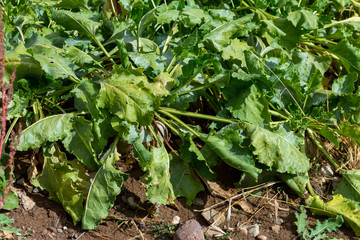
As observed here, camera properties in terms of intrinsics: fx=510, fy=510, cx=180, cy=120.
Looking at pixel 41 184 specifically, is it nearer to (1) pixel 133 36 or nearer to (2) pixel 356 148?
(1) pixel 133 36

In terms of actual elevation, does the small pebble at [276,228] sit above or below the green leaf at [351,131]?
below

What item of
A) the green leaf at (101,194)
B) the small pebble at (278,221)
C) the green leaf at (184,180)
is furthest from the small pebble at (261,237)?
the green leaf at (101,194)

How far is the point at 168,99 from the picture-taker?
3.22 metres

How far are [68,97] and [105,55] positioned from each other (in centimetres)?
50

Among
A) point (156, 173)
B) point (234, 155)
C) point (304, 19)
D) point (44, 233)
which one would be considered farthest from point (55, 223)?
point (304, 19)

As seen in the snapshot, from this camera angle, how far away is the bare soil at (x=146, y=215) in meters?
2.92

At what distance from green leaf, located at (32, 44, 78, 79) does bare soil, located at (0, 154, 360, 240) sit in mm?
604

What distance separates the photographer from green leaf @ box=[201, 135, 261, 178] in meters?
3.08

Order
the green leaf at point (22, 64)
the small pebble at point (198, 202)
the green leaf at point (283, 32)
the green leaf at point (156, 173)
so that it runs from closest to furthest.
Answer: the green leaf at point (156, 173), the green leaf at point (22, 64), the small pebble at point (198, 202), the green leaf at point (283, 32)

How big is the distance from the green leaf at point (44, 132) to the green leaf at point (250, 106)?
105cm

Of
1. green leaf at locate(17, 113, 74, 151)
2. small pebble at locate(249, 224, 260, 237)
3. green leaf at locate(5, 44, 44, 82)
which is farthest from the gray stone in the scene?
green leaf at locate(5, 44, 44, 82)

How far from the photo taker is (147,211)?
3.09m

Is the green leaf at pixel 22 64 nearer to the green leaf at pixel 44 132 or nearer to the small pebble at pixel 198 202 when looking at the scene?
the green leaf at pixel 44 132

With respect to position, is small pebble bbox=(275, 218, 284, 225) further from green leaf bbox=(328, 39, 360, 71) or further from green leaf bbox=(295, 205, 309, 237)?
green leaf bbox=(328, 39, 360, 71)
